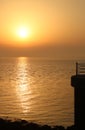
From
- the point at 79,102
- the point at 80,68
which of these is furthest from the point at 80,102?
the point at 80,68

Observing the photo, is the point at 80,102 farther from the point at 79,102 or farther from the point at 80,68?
the point at 80,68

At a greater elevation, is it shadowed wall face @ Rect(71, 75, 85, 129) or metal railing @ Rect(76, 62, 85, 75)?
metal railing @ Rect(76, 62, 85, 75)

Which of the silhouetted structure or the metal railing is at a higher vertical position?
the metal railing

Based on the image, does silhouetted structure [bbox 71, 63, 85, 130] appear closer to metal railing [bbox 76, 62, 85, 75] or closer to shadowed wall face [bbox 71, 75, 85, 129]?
shadowed wall face [bbox 71, 75, 85, 129]

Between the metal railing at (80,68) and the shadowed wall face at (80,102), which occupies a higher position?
the metal railing at (80,68)

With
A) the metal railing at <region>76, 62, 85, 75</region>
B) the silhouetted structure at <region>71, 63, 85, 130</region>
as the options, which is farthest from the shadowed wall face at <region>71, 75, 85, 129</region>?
the metal railing at <region>76, 62, 85, 75</region>

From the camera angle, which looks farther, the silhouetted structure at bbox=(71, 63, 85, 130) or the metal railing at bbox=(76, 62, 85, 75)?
the metal railing at bbox=(76, 62, 85, 75)

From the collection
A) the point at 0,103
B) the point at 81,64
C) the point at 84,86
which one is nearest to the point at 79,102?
the point at 84,86

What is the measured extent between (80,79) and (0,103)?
28971mm

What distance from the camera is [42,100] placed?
5284cm

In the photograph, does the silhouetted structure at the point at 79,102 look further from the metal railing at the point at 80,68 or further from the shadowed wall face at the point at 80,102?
the metal railing at the point at 80,68

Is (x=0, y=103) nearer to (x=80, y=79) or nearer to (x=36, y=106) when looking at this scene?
(x=36, y=106)

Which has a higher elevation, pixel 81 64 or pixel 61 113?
pixel 81 64

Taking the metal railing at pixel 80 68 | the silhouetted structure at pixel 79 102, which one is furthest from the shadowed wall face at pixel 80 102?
the metal railing at pixel 80 68
